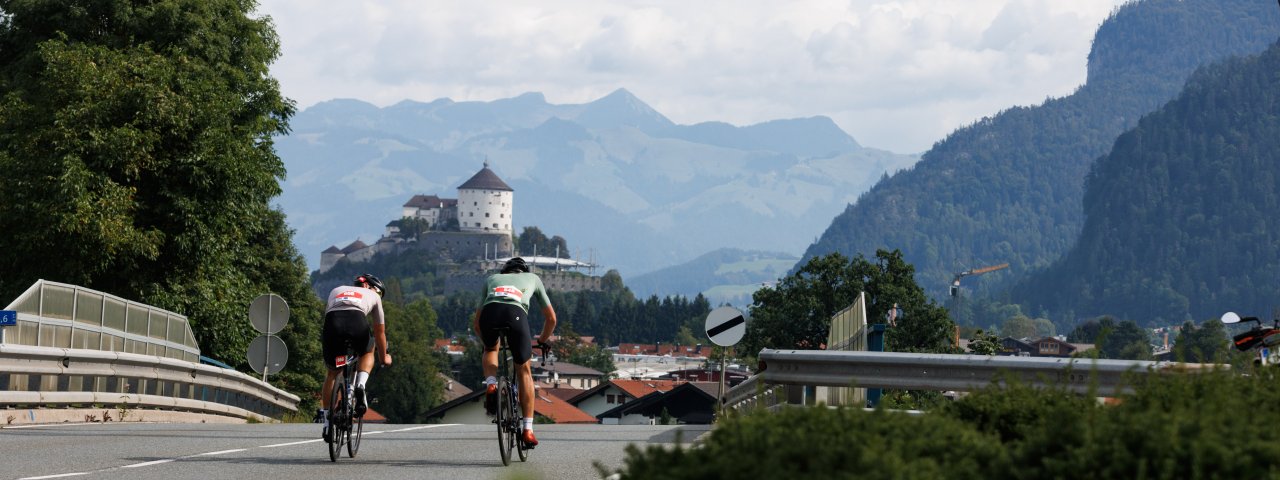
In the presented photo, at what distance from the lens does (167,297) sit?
3300 centimetres

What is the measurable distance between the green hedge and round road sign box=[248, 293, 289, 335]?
2297cm

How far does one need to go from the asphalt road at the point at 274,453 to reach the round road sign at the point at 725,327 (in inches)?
49.1

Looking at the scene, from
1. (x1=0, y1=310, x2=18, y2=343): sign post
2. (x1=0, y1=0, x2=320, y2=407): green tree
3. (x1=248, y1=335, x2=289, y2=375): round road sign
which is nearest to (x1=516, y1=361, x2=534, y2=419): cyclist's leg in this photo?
(x1=0, y1=310, x2=18, y2=343): sign post

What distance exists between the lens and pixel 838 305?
7862cm

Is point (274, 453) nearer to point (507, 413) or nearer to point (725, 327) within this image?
point (507, 413)

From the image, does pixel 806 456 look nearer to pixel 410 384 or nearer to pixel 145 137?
pixel 145 137

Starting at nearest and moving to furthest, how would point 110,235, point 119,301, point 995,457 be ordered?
A: point 995,457, point 119,301, point 110,235

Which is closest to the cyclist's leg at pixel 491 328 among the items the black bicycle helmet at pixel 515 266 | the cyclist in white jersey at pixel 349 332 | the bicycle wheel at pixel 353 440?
the black bicycle helmet at pixel 515 266

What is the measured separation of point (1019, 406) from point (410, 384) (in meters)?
114

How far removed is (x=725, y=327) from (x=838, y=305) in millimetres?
60422

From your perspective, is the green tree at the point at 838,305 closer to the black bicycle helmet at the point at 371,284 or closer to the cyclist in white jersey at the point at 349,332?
the black bicycle helmet at the point at 371,284

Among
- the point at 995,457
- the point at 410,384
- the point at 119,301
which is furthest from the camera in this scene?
the point at 410,384

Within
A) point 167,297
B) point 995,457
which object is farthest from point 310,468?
point 167,297

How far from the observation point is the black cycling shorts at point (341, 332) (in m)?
12.2
